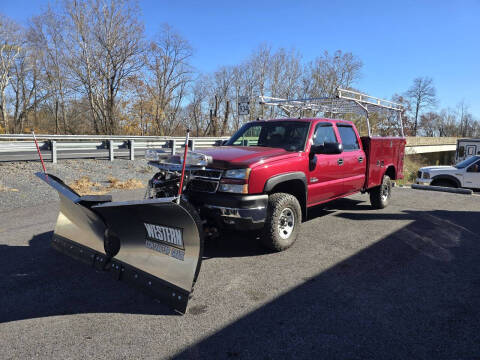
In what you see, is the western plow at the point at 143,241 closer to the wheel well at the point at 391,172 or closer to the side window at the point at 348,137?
the side window at the point at 348,137

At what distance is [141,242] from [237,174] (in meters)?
1.41

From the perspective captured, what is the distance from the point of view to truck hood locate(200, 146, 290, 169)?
14.1 ft

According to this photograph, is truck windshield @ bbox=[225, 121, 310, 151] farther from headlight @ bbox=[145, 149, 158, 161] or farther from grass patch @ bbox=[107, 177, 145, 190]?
grass patch @ bbox=[107, 177, 145, 190]

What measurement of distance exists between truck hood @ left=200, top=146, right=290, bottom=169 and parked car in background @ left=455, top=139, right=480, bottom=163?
79.2 ft

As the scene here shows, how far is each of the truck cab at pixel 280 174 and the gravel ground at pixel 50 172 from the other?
5.31 m

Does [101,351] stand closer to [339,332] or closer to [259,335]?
[259,335]

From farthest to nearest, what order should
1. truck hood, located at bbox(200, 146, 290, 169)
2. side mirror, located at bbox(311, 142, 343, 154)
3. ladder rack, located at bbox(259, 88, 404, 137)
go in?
ladder rack, located at bbox(259, 88, 404, 137)
side mirror, located at bbox(311, 142, 343, 154)
truck hood, located at bbox(200, 146, 290, 169)

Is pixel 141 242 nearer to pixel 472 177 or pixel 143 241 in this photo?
pixel 143 241

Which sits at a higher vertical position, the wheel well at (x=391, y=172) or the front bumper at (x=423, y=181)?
the wheel well at (x=391, y=172)

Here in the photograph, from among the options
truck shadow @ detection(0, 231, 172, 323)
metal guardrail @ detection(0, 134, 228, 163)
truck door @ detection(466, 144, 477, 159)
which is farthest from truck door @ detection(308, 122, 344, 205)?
truck door @ detection(466, 144, 477, 159)

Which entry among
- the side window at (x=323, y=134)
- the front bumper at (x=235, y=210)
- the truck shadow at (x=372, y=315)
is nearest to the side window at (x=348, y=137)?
the side window at (x=323, y=134)

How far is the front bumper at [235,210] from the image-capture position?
414 cm

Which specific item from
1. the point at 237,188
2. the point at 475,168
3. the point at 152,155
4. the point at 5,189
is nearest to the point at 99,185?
the point at 5,189

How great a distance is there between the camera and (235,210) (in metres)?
4.13
